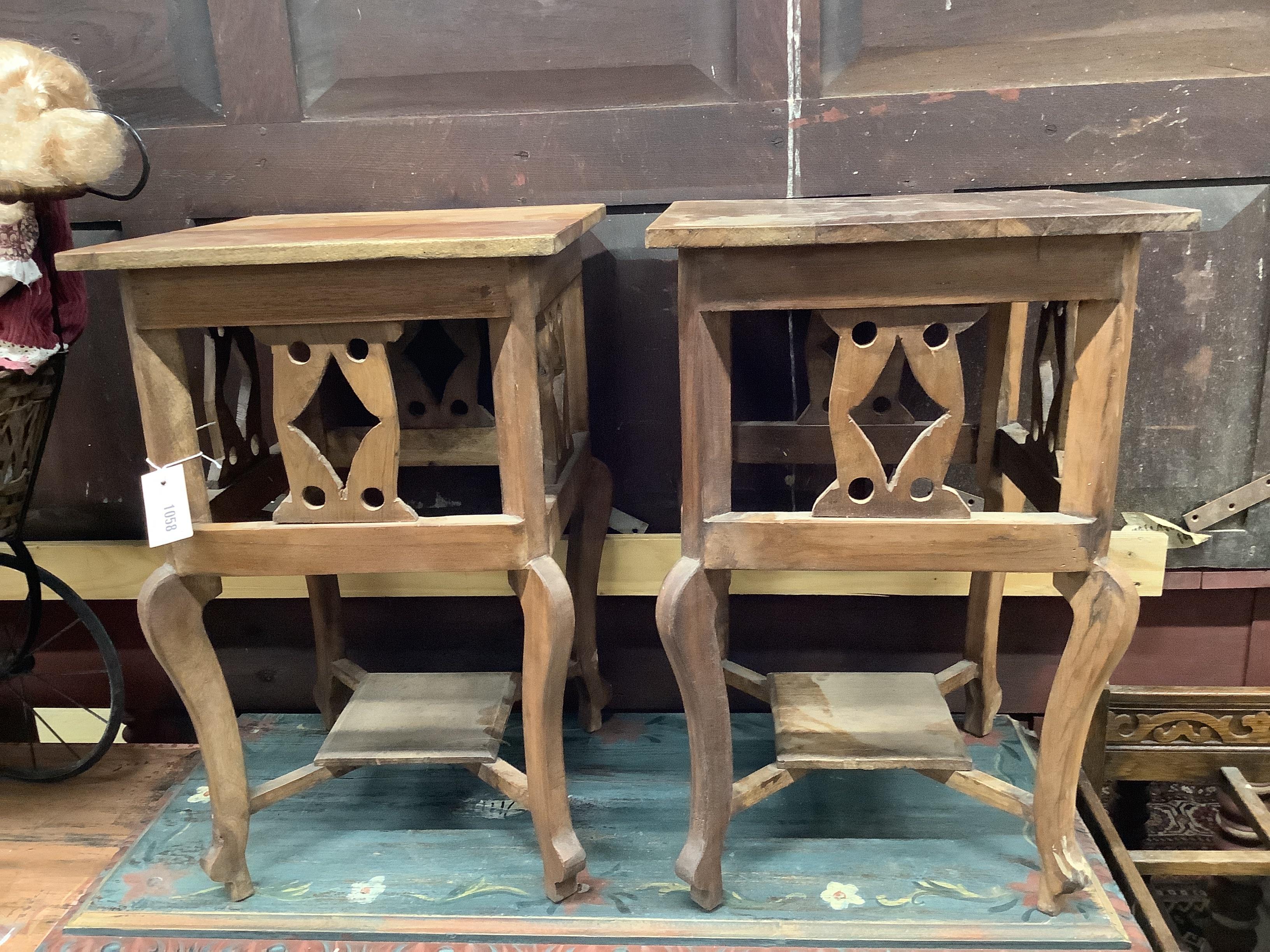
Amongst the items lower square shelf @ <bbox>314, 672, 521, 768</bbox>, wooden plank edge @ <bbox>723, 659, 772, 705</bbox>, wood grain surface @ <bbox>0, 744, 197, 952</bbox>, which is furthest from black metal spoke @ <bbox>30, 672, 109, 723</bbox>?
wooden plank edge @ <bbox>723, 659, 772, 705</bbox>

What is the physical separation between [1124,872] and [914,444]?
74 centimetres

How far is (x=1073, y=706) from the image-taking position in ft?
3.75

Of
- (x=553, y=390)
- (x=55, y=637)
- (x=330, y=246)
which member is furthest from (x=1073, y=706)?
(x=55, y=637)

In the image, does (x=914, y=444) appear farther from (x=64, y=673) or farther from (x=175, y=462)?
(x=64, y=673)

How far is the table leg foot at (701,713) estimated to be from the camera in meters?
1.12

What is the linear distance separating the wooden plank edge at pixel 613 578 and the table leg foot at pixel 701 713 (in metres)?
0.43

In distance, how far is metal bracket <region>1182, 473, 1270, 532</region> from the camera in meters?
1.57

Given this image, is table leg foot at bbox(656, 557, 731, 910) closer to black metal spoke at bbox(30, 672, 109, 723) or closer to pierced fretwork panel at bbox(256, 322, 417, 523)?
pierced fretwork panel at bbox(256, 322, 417, 523)

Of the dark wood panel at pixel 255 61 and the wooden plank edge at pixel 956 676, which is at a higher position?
the dark wood panel at pixel 255 61

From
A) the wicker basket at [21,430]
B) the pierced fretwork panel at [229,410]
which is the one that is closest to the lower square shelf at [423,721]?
the pierced fretwork panel at [229,410]

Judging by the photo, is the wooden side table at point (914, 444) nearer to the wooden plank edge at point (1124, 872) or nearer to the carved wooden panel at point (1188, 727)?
the wooden plank edge at point (1124, 872)

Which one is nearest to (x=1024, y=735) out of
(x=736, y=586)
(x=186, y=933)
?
(x=736, y=586)

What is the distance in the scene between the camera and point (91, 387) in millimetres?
1674

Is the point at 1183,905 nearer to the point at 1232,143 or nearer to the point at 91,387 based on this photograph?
the point at 1232,143
